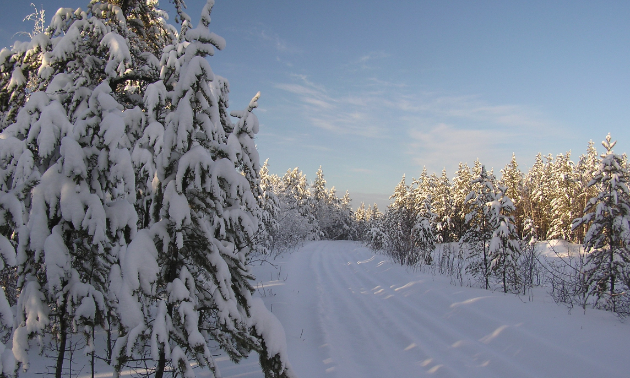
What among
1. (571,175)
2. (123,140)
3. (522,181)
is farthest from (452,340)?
(522,181)

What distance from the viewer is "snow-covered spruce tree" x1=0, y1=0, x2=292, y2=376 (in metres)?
2.90

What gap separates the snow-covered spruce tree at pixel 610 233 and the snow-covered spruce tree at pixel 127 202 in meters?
8.61

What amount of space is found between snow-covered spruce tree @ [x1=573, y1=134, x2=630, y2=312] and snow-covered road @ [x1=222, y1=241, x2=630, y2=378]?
109cm

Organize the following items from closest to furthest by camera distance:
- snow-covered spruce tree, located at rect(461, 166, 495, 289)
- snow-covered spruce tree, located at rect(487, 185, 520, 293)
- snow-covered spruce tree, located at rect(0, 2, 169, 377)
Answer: snow-covered spruce tree, located at rect(0, 2, 169, 377)
snow-covered spruce tree, located at rect(487, 185, 520, 293)
snow-covered spruce tree, located at rect(461, 166, 495, 289)

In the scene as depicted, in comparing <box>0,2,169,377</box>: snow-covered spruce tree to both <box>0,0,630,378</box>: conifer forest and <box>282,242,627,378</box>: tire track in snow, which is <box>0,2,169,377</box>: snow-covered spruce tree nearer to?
<box>0,0,630,378</box>: conifer forest

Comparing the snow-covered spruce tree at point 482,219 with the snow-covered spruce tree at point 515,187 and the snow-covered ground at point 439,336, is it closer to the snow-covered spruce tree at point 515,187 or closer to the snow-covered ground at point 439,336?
the snow-covered ground at point 439,336

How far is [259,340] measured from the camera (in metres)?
3.06

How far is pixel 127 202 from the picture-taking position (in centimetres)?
389

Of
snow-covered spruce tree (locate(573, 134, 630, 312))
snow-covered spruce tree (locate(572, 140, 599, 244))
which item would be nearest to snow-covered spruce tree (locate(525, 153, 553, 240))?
snow-covered spruce tree (locate(572, 140, 599, 244))

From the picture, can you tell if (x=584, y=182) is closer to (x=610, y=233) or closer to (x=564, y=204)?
(x=564, y=204)

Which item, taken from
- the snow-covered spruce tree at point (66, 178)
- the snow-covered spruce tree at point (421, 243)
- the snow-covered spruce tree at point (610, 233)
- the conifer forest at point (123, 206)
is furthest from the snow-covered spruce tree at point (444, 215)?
the snow-covered spruce tree at point (66, 178)

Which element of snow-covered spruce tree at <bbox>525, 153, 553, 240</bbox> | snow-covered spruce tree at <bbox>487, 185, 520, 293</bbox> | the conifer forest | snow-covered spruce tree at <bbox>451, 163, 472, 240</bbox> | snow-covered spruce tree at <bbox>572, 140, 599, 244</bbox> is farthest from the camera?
snow-covered spruce tree at <bbox>525, 153, 553, 240</bbox>

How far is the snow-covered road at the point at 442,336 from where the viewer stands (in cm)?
494

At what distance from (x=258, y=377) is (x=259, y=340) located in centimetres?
224
